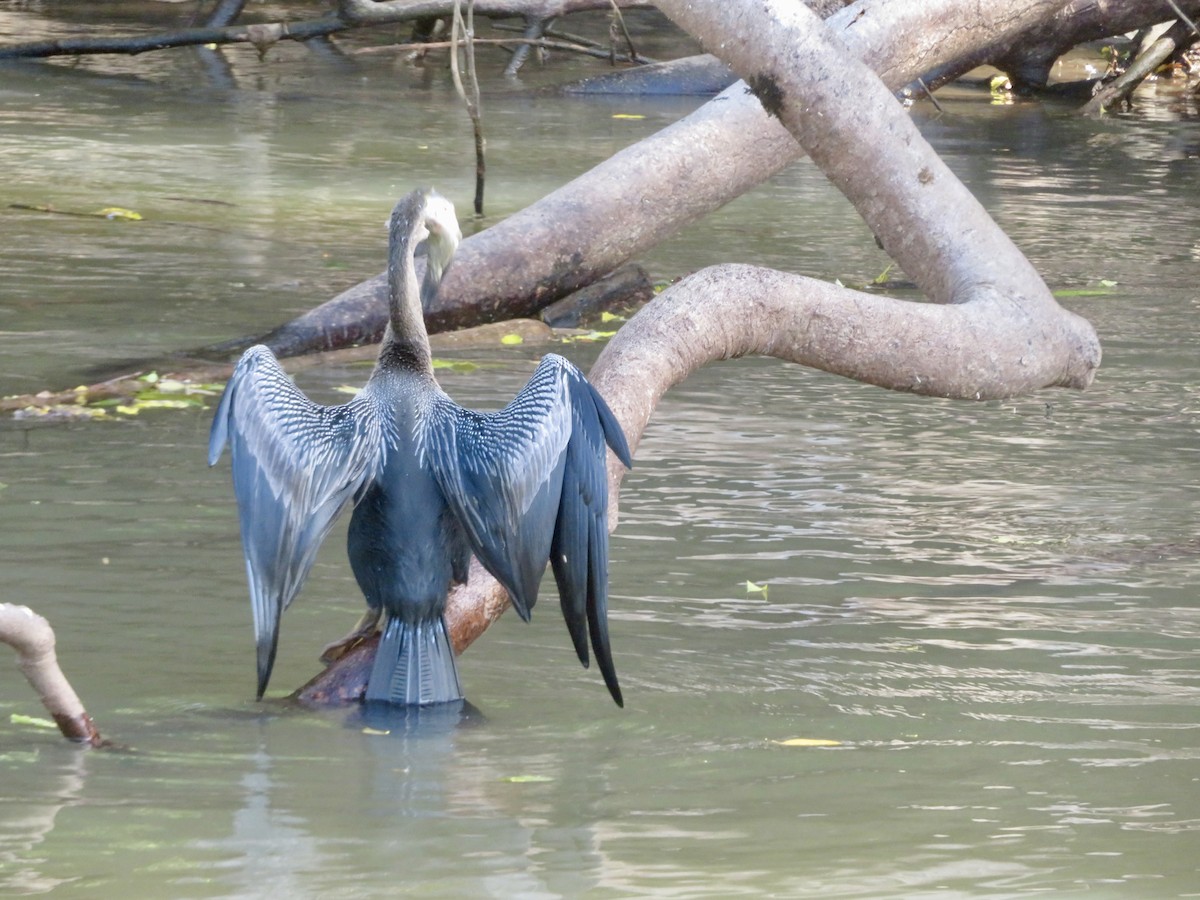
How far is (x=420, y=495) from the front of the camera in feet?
11.8

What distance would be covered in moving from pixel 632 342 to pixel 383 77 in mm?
10546

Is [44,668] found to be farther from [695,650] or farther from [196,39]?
[196,39]

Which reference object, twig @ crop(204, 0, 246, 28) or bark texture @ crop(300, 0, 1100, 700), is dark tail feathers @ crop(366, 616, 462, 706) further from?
twig @ crop(204, 0, 246, 28)

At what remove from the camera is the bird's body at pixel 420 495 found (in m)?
3.40

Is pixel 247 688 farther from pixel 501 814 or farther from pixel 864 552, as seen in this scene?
pixel 864 552

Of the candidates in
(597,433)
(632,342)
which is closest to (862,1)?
(632,342)

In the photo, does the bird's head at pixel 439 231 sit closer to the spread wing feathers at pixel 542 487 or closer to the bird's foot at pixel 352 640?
the spread wing feathers at pixel 542 487

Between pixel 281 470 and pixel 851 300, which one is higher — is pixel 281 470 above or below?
below

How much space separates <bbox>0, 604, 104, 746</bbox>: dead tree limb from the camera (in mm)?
2750

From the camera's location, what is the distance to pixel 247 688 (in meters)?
3.55

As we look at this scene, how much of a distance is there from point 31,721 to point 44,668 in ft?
1.54

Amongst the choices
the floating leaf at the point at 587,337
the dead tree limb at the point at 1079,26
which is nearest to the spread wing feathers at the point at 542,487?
the floating leaf at the point at 587,337

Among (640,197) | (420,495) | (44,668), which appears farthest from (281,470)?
(640,197)

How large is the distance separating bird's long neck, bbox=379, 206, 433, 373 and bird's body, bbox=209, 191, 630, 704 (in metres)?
0.10
